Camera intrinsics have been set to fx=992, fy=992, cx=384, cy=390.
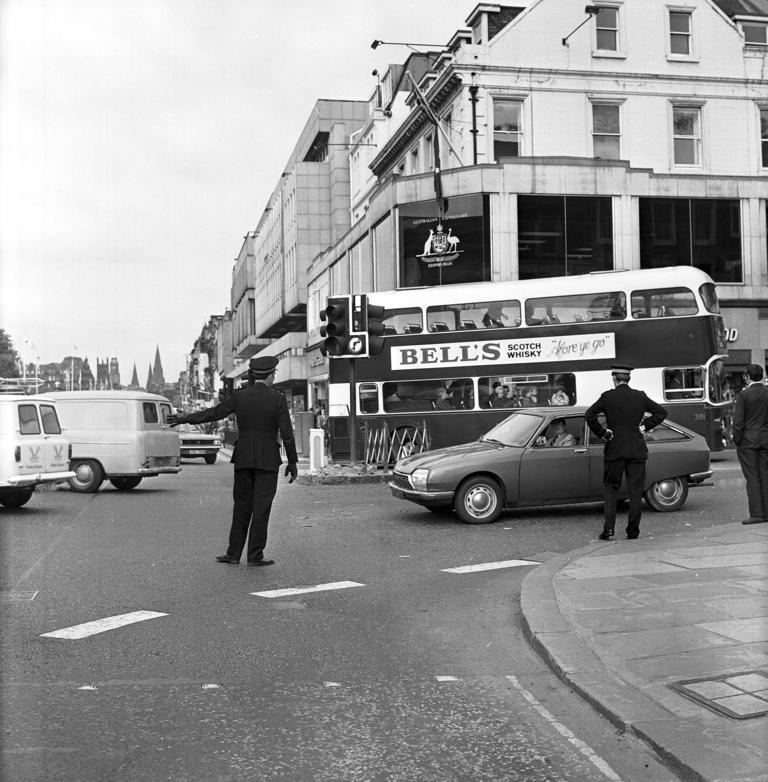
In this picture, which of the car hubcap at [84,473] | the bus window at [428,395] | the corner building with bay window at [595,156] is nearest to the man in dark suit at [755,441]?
the bus window at [428,395]

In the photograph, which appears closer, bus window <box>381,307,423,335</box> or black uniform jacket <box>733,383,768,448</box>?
black uniform jacket <box>733,383,768,448</box>

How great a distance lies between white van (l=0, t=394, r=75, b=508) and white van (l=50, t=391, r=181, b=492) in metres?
2.86

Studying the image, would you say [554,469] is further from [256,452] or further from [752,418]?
[256,452]

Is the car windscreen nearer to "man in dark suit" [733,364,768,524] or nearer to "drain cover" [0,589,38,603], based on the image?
"man in dark suit" [733,364,768,524]

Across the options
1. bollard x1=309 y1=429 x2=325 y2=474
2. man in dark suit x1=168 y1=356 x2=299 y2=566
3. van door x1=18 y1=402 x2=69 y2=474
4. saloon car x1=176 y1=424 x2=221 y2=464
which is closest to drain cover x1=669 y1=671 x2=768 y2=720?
man in dark suit x1=168 y1=356 x2=299 y2=566

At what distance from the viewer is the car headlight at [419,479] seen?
12203 mm

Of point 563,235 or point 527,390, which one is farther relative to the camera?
point 563,235

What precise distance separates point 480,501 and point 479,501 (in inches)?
0.5

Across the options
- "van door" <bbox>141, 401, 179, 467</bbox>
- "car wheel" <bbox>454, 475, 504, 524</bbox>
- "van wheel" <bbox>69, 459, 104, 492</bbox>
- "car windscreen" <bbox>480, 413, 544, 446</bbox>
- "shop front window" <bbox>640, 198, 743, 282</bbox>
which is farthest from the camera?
"shop front window" <bbox>640, 198, 743, 282</bbox>

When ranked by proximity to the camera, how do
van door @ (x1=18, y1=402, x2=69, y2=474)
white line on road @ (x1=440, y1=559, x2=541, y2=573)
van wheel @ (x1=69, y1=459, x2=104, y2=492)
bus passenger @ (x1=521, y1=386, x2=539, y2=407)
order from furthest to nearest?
1. bus passenger @ (x1=521, y1=386, x2=539, y2=407)
2. van wheel @ (x1=69, y1=459, x2=104, y2=492)
3. van door @ (x1=18, y1=402, x2=69, y2=474)
4. white line on road @ (x1=440, y1=559, x2=541, y2=573)

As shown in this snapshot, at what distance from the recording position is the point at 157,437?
19.8 m

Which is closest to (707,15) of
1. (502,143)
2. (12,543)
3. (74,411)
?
(502,143)

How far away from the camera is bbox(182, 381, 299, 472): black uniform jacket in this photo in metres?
8.99

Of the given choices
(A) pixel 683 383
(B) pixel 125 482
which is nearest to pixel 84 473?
(B) pixel 125 482
